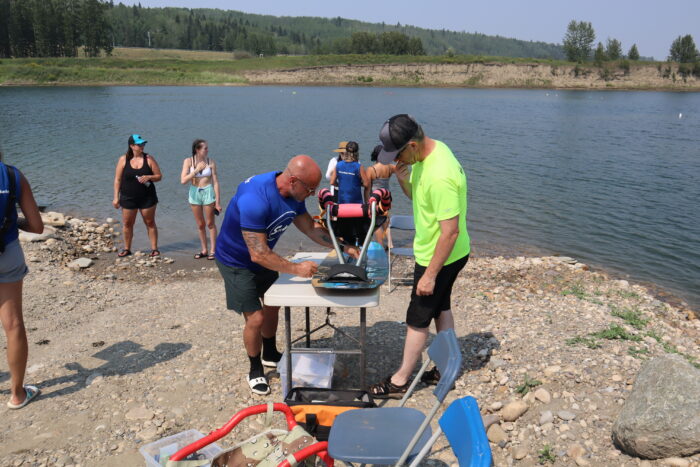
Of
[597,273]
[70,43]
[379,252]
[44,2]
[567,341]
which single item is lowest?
[597,273]

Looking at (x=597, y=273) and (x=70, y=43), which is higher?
(x=70, y=43)

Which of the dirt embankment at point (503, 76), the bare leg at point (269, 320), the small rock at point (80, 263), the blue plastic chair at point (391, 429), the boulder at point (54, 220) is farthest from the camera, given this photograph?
the dirt embankment at point (503, 76)

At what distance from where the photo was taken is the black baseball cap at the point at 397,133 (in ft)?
12.6

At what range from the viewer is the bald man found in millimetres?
3996

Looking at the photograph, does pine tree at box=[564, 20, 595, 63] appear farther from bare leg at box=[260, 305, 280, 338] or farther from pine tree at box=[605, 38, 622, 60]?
bare leg at box=[260, 305, 280, 338]

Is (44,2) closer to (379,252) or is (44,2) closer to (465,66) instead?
(465,66)

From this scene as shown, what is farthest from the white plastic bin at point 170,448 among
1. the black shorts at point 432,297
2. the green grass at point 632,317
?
the green grass at point 632,317

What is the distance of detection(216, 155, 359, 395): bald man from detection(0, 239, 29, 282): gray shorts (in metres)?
1.49

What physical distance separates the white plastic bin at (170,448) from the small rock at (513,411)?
7.33 ft

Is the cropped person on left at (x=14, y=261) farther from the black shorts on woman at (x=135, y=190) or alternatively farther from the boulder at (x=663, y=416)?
the black shorts on woman at (x=135, y=190)

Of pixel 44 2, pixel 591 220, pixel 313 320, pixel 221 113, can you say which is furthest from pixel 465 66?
pixel 313 320

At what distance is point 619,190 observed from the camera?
55.0 feet

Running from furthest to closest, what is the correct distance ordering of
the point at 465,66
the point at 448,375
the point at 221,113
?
1. the point at 465,66
2. the point at 221,113
3. the point at 448,375

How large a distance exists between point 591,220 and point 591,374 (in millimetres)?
9887
